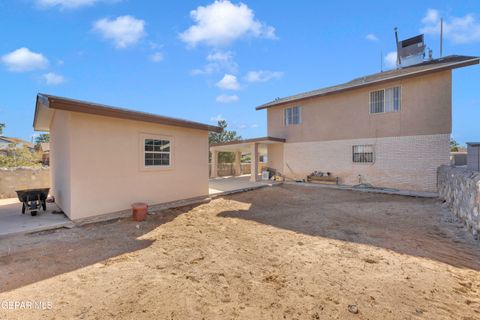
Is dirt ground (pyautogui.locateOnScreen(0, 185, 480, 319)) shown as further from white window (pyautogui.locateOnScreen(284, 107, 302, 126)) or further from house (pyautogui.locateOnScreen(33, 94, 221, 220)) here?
white window (pyautogui.locateOnScreen(284, 107, 302, 126))

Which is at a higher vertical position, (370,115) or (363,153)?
(370,115)

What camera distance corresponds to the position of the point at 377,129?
471 inches

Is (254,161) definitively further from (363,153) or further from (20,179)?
(20,179)

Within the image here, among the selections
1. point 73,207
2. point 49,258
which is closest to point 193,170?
point 73,207

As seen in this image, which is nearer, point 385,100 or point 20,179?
point 20,179

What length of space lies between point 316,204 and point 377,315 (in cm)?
647

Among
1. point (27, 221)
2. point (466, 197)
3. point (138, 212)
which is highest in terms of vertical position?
point (466, 197)

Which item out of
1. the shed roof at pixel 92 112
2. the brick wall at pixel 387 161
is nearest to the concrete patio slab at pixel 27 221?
the shed roof at pixel 92 112

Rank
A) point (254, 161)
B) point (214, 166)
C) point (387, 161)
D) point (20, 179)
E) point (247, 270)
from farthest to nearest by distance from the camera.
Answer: point (214, 166) < point (254, 161) < point (387, 161) < point (20, 179) < point (247, 270)

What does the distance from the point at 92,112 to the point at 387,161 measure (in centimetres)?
1345

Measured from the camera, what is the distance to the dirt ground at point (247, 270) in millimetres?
2492

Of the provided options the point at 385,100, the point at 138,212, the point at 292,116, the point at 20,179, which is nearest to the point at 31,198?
the point at 138,212

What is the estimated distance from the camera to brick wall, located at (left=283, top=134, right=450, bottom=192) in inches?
415

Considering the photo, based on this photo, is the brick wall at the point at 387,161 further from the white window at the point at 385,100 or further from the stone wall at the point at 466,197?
the stone wall at the point at 466,197
